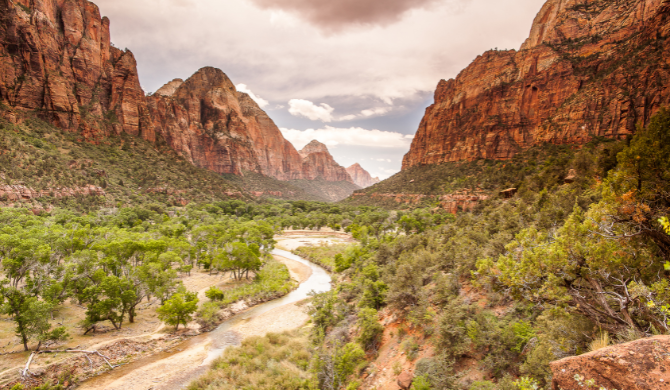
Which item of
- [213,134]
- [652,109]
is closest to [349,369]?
[652,109]

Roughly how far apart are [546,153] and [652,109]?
17136mm

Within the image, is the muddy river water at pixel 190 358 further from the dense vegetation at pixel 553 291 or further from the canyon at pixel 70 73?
the canyon at pixel 70 73

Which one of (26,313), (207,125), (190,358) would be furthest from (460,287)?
(207,125)

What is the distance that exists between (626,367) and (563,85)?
318 ft

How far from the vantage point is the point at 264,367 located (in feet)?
53.4

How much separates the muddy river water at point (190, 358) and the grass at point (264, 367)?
1.52m

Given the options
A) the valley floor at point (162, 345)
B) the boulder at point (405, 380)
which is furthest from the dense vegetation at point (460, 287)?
the valley floor at point (162, 345)

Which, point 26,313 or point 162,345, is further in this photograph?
point 162,345

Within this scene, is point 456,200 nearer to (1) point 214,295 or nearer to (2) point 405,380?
(1) point 214,295

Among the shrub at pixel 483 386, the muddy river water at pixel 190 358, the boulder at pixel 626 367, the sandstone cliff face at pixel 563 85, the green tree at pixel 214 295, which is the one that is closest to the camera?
the boulder at pixel 626 367

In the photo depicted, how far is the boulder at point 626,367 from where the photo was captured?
3523mm

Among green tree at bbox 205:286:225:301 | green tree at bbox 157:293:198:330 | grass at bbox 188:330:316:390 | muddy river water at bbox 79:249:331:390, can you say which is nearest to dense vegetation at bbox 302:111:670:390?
grass at bbox 188:330:316:390

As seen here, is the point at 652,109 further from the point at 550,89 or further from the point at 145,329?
the point at 145,329

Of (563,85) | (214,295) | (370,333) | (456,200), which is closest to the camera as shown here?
(370,333)
